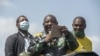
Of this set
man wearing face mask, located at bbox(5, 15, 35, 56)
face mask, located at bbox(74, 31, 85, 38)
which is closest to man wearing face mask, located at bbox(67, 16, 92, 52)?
face mask, located at bbox(74, 31, 85, 38)

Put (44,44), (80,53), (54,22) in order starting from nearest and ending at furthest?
(80,53), (44,44), (54,22)

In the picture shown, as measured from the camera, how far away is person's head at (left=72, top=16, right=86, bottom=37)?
7.25 m

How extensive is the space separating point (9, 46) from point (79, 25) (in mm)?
1404

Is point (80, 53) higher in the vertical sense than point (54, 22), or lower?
lower

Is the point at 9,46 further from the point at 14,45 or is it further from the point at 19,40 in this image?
the point at 19,40

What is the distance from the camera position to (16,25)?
7.60m

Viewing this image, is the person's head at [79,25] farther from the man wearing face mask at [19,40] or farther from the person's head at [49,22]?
the man wearing face mask at [19,40]

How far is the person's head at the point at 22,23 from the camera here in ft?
24.0

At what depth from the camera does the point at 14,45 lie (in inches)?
291

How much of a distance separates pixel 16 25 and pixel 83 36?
1352mm

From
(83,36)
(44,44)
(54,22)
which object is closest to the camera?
(44,44)

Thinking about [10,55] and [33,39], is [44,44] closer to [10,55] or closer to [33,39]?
[33,39]

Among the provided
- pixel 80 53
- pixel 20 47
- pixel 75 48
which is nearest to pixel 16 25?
pixel 20 47

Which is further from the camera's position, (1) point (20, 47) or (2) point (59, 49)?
(1) point (20, 47)
